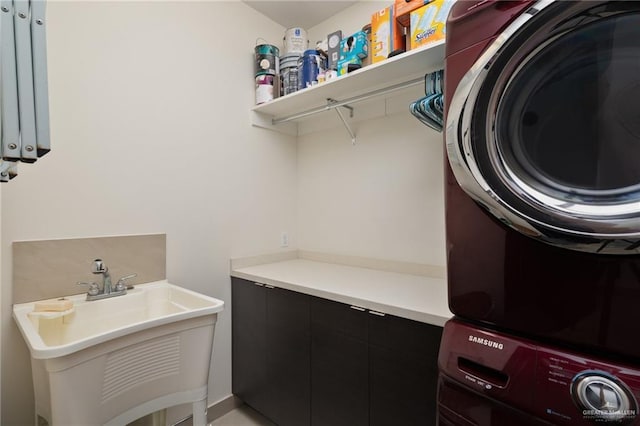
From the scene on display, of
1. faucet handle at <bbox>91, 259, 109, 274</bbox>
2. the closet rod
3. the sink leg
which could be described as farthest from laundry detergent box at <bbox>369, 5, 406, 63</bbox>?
the sink leg

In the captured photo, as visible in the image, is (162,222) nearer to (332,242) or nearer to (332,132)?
(332,242)

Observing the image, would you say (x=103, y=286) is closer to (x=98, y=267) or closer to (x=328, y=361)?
(x=98, y=267)

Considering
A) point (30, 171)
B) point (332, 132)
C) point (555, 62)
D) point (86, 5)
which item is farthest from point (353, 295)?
point (86, 5)

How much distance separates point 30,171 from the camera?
50.7 inches

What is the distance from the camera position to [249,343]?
1851mm

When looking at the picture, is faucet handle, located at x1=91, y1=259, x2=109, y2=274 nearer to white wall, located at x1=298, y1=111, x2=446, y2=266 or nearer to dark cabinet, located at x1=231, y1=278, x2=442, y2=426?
dark cabinet, located at x1=231, y1=278, x2=442, y2=426

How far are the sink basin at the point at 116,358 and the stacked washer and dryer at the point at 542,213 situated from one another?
0.95 meters

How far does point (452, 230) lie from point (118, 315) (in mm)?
1446

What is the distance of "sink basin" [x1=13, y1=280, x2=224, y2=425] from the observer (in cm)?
93

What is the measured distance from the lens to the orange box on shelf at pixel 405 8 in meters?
1.39

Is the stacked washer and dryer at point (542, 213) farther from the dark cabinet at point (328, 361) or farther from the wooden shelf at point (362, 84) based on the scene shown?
the wooden shelf at point (362, 84)

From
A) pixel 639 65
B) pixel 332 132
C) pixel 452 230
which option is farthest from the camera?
pixel 332 132

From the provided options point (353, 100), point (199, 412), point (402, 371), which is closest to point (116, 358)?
point (199, 412)

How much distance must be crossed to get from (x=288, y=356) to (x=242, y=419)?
0.63m
